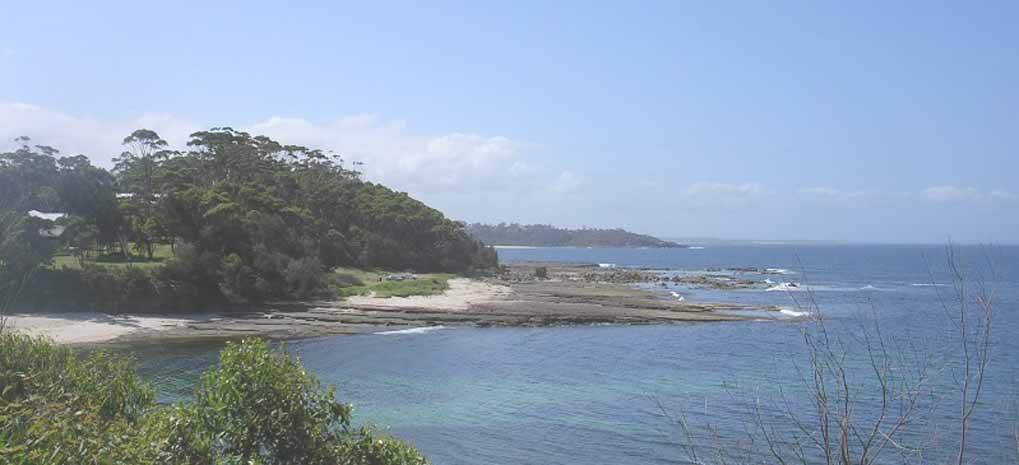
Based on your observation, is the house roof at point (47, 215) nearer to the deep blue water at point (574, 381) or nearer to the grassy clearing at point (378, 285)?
the deep blue water at point (574, 381)

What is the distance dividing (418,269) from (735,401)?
66.6m

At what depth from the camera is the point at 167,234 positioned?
189ft

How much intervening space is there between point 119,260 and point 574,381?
133ft

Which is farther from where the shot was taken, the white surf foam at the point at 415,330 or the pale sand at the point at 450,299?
the pale sand at the point at 450,299

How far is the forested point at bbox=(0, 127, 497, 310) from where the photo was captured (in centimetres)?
4719

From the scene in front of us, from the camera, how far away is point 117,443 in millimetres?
7531

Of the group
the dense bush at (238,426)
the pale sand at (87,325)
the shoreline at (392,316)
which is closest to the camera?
the dense bush at (238,426)

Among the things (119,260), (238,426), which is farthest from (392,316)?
(238,426)

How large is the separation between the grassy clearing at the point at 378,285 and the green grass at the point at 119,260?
13.9 metres

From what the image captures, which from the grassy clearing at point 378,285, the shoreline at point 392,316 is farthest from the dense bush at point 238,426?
the grassy clearing at point 378,285

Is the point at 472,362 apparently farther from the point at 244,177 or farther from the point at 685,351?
the point at 244,177

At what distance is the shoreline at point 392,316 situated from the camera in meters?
42.4

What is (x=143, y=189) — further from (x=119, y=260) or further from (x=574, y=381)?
(x=574, y=381)

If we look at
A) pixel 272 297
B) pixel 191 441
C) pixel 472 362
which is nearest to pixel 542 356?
pixel 472 362
